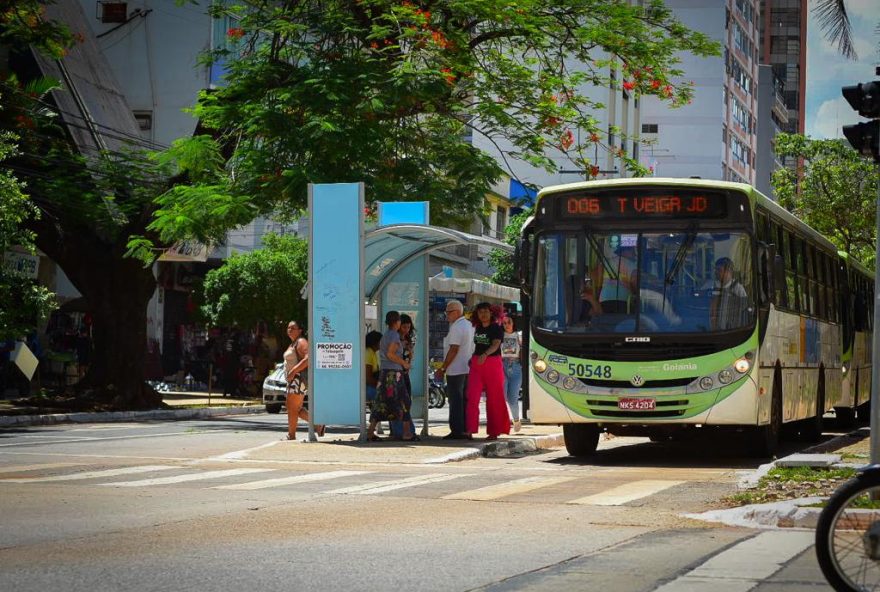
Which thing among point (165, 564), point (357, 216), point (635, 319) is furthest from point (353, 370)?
point (165, 564)

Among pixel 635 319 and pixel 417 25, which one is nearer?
pixel 635 319

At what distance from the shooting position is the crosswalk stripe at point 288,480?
13516mm

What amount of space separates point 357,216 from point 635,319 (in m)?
4.29

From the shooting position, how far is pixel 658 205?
17344 mm

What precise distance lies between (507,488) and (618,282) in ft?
14.2

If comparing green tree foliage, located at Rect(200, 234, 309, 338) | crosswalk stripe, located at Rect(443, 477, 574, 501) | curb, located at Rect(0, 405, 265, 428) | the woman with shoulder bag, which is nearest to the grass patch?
crosswalk stripe, located at Rect(443, 477, 574, 501)

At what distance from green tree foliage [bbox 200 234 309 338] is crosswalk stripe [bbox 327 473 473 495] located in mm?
29845

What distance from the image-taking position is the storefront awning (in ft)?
63.4

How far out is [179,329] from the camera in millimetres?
50719

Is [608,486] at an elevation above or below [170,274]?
below

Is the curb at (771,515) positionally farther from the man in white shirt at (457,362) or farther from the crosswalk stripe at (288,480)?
the man in white shirt at (457,362)

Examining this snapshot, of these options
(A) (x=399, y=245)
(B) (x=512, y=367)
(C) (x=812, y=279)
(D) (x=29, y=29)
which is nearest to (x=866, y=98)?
(A) (x=399, y=245)

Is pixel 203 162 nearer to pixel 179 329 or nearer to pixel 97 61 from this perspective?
pixel 97 61

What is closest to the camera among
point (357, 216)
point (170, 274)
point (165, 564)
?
point (165, 564)
